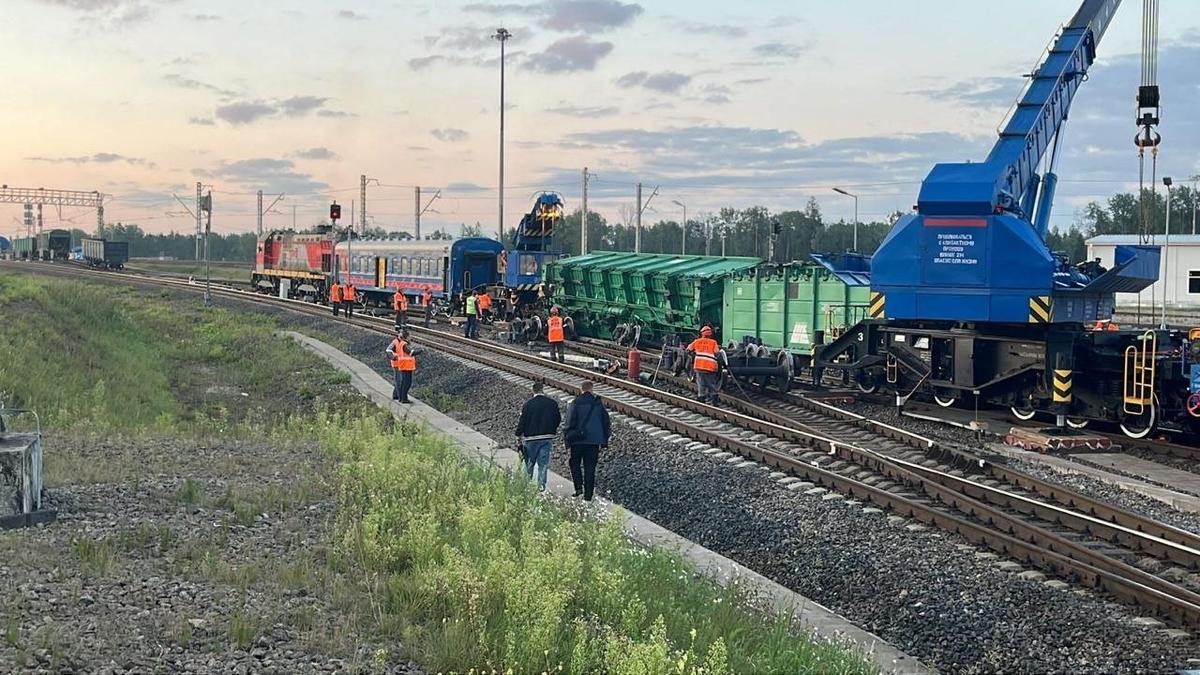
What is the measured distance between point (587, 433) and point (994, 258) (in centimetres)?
871

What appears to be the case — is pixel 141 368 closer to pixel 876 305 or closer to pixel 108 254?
pixel 876 305

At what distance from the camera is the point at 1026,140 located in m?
19.8

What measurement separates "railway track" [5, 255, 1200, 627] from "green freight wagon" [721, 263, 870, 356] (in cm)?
278

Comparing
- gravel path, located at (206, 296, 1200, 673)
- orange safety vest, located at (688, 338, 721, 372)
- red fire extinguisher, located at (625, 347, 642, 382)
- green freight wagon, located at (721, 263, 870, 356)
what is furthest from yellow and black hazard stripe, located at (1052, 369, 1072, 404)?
red fire extinguisher, located at (625, 347, 642, 382)

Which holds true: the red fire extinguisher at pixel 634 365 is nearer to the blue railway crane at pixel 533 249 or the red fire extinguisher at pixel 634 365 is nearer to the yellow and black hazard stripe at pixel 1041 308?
the yellow and black hazard stripe at pixel 1041 308

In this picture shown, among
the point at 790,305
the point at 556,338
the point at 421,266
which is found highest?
the point at 421,266

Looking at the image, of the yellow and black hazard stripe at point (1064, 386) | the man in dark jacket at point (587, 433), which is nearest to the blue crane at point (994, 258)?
the yellow and black hazard stripe at point (1064, 386)

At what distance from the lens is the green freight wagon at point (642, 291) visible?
27.9 m

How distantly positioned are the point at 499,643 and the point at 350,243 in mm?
45413

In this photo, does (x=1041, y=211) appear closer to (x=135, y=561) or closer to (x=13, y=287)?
(x=135, y=561)

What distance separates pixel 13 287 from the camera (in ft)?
128

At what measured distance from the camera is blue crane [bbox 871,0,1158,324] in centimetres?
1794

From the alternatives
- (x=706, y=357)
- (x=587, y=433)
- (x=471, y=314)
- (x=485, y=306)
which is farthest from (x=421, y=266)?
(x=587, y=433)

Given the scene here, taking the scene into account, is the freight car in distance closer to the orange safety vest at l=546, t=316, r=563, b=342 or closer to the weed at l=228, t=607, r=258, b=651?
the orange safety vest at l=546, t=316, r=563, b=342
